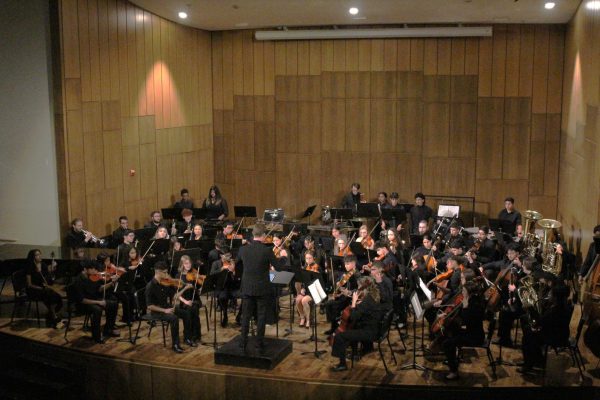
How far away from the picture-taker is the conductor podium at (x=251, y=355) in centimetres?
793

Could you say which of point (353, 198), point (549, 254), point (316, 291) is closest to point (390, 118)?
point (353, 198)

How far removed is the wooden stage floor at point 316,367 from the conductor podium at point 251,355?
8cm

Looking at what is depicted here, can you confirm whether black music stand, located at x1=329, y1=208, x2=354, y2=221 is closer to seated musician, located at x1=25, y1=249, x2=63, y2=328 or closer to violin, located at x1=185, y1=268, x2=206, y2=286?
violin, located at x1=185, y1=268, x2=206, y2=286

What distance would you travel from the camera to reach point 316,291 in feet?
25.7

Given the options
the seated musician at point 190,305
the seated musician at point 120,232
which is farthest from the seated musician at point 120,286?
the seated musician at point 120,232

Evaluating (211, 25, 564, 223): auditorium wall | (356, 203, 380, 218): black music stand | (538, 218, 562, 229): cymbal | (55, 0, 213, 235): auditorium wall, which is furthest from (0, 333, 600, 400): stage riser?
(211, 25, 564, 223): auditorium wall

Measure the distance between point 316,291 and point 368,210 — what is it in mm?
4861

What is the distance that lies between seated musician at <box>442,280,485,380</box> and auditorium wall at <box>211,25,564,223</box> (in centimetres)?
721

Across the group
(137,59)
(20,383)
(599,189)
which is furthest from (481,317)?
(137,59)

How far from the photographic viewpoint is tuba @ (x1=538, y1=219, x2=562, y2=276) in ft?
32.2

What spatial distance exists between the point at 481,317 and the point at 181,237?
5.24 meters

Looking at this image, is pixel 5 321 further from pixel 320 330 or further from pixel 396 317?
pixel 396 317

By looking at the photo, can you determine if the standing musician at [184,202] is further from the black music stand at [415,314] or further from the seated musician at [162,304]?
the black music stand at [415,314]

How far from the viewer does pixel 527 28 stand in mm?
13859
